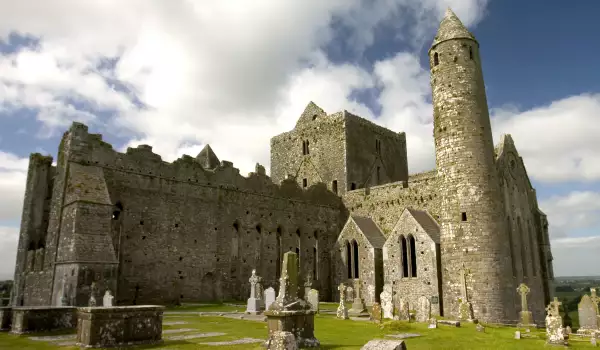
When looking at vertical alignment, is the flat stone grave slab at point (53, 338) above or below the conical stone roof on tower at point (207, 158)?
below

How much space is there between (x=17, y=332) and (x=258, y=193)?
17870 mm

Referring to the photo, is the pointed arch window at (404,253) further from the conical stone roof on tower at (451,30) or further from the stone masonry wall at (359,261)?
the conical stone roof on tower at (451,30)

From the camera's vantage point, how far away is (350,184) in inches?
1428

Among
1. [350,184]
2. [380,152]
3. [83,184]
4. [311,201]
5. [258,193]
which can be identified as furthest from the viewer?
[380,152]

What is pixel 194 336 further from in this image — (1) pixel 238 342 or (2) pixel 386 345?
(2) pixel 386 345

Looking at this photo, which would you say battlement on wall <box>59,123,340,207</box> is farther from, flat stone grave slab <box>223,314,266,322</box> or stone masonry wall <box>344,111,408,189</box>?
flat stone grave slab <box>223,314,266,322</box>

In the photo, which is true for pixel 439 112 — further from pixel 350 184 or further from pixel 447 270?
pixel 350 184

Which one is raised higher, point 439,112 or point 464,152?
point 439,112

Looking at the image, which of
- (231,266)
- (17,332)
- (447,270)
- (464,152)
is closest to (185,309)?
(231,266)

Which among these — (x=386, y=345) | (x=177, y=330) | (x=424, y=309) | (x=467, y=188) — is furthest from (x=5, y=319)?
(x=467, y=188)

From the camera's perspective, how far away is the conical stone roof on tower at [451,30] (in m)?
26.1

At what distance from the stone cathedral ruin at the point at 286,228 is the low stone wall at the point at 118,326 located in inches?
337

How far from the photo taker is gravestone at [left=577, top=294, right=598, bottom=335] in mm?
18359

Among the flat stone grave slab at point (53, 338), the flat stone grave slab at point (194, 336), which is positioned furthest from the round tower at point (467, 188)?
the flat stone grave slab at point (53, 338)
